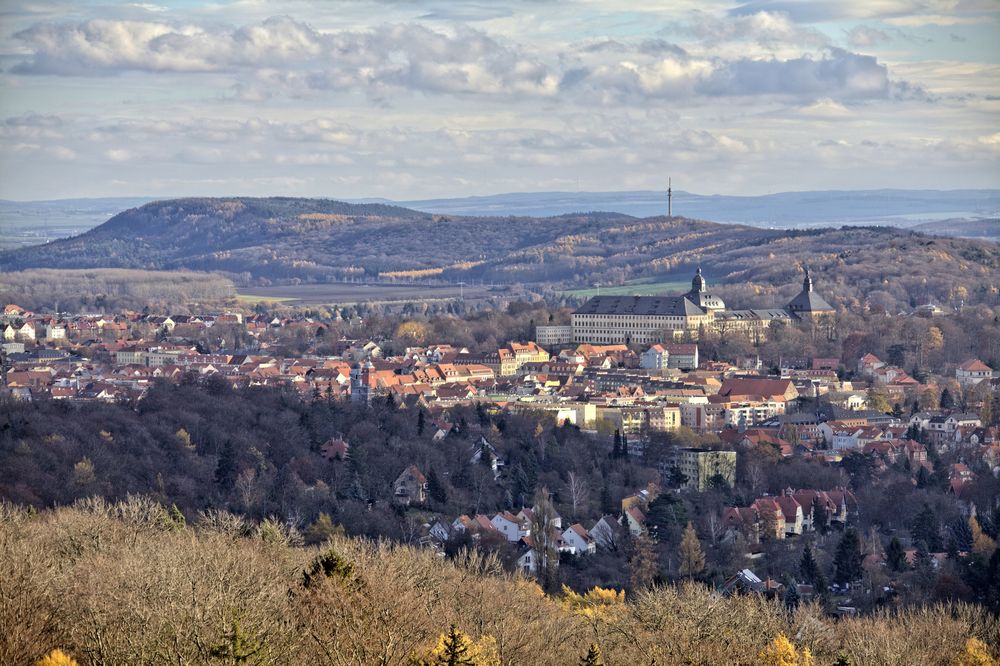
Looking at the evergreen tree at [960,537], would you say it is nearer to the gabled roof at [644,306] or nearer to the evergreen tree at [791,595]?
the evergreen tree at [791,595]

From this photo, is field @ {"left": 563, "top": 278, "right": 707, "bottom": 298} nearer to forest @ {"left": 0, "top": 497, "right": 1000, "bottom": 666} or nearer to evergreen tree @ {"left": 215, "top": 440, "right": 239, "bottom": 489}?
evergreen tree @ {"left": 215, "top": 440, "right": 239, "bottom": 489}

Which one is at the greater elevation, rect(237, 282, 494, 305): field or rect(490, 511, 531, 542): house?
rect(490, 511, 531, 542): house

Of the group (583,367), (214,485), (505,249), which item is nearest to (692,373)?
(583,367)

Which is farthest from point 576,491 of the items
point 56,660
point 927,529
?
point 56,660

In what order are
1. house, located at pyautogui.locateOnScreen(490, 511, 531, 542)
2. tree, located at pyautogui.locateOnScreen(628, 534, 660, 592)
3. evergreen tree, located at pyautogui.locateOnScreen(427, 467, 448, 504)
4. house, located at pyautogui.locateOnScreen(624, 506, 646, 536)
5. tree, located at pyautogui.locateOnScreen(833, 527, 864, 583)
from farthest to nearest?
evergreen tree, located at pyautogui.locateOnScreen(427, 467, 448, 504), house, located at pyautogui.locateOnScreen(624, 506, 646, 536), house, located at pyautogui.locateOnScreen(490, 511, 531, 542), tree, located at pyautogui.locateOnScreen(833, 527, 864, 583), tree, located at pyautogui.locateOnScreen(628, 534, 660, 592)

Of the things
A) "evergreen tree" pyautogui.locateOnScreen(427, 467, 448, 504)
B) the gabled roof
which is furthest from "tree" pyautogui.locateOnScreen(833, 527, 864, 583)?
the gabled roof

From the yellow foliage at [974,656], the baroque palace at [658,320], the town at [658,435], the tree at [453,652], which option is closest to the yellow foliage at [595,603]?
the town at [658,435]

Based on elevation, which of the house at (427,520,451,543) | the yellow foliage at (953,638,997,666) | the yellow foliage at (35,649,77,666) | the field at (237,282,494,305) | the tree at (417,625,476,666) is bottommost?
the field at (237,282,494,305)
